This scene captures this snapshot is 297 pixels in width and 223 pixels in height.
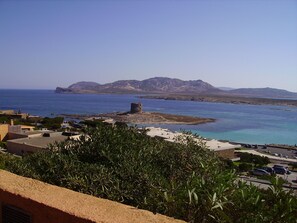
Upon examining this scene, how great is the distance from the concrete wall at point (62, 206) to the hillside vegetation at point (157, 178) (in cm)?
72

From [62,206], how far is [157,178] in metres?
1.99

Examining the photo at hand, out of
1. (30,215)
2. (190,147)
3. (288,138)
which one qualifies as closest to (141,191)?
(30,215)

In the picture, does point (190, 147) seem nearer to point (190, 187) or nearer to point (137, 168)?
point (137, 168)

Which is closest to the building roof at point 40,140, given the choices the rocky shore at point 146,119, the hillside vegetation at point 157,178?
the hillside vegetation at point 157,178

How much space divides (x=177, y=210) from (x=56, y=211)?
143 centimetres

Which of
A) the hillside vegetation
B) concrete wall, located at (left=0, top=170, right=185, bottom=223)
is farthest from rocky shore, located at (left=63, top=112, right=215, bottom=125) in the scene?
concrete wall, located at (left=0, top=170, right=185, bottom=223)

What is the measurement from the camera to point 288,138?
63594 mm

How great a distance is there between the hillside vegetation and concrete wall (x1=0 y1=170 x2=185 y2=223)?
72 centimetres

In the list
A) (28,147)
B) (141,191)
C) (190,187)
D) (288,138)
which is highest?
(190,187)

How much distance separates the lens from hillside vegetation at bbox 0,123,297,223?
13.5ft

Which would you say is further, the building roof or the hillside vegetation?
the building roof

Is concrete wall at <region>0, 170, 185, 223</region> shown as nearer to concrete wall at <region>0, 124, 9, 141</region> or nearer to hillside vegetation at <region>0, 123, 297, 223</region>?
hillside vegetation at <region>0, 123, 297, 223</region>

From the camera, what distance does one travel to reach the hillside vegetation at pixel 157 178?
13.5 ft

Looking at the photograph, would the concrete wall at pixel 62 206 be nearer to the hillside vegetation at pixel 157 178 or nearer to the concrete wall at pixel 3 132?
the hillside vegetation at pixel 157 178
